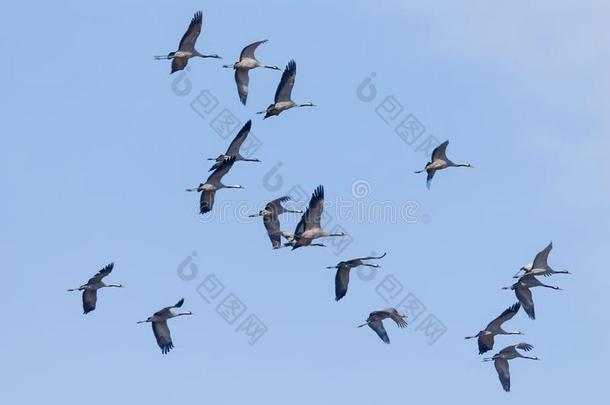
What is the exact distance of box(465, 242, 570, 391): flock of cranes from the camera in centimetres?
5450

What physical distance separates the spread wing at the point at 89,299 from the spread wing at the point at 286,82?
8.57 metres

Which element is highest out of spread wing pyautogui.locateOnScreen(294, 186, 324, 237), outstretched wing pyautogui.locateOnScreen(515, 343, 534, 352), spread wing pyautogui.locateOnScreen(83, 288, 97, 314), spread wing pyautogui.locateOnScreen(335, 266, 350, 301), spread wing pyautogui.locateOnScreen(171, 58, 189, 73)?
spread wing pyautogui.locateOnScreen(171, 58, 189, 73)

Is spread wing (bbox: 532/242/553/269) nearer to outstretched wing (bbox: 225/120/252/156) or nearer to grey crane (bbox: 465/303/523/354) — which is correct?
grey crane (bbox: 465/303/523/354)

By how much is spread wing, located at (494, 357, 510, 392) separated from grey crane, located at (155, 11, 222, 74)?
14.1 metres

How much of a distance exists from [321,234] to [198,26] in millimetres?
8611

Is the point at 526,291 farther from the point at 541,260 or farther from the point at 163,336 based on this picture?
the point at 163,336

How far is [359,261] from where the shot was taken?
5247 centimetres

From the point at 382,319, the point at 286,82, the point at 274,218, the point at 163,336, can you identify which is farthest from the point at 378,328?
the point at 286,82

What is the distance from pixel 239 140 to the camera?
54875 millimetres

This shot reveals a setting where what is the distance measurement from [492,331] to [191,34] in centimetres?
1378

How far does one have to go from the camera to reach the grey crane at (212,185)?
54.7 metres

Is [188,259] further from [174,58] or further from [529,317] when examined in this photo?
[529,317]

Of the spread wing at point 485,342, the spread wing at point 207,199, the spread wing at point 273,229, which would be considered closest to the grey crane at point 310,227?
the spread wing at point 273,229

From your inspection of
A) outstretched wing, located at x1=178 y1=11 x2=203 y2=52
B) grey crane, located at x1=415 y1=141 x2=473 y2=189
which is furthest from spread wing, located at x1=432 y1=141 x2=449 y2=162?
outstretched wing, located at x1=178 y1=11 x2=203 y2=52
